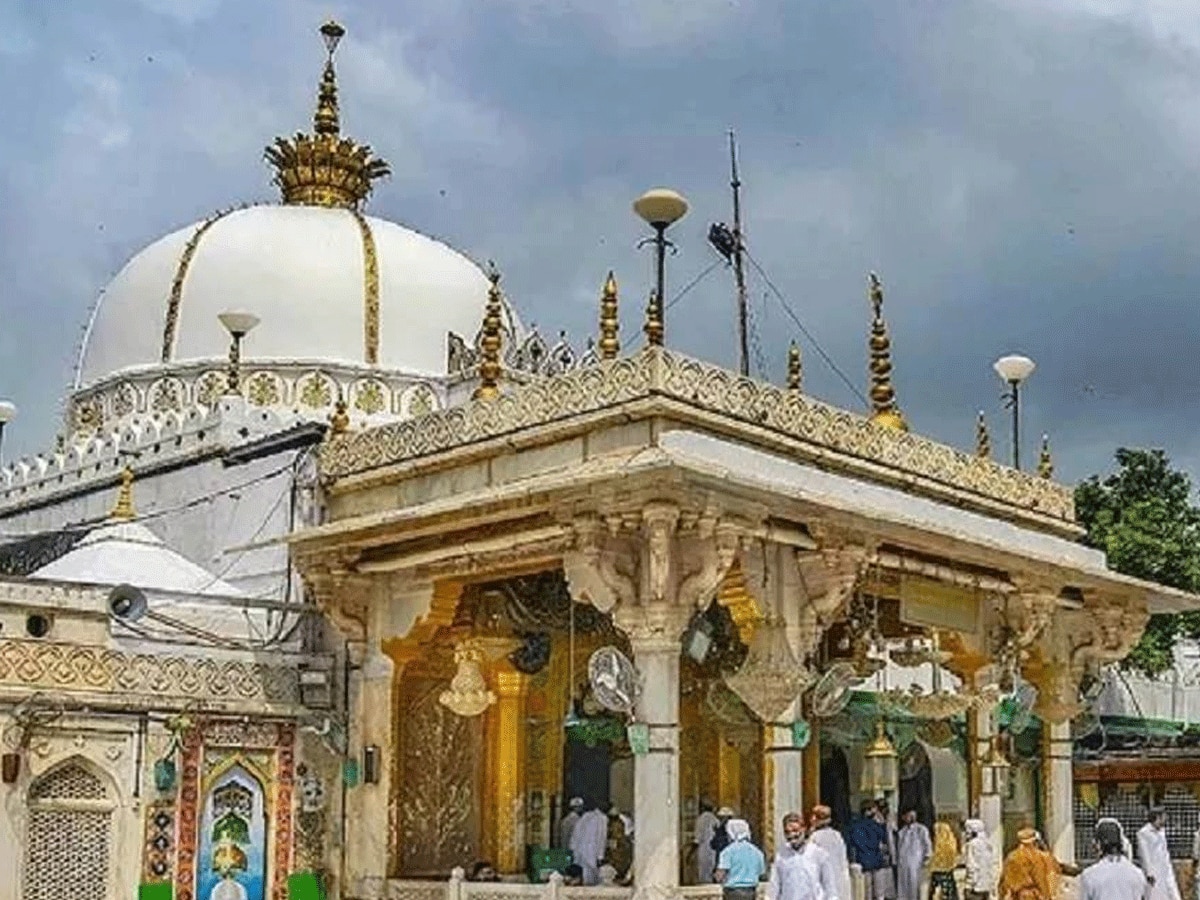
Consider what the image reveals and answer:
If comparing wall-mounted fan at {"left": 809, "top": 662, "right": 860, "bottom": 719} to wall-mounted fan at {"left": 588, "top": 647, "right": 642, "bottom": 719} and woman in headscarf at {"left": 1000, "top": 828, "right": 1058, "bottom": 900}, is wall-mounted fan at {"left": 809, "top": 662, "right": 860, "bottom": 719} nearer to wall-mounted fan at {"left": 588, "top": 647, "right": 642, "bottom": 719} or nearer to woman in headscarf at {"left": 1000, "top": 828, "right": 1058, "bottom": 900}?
woman in headscarf at {"left": 1000, "top": 828, "right": 1058, "bottom": 900}

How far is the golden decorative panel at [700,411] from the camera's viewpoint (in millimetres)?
13273

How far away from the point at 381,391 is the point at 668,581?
34.3 feet

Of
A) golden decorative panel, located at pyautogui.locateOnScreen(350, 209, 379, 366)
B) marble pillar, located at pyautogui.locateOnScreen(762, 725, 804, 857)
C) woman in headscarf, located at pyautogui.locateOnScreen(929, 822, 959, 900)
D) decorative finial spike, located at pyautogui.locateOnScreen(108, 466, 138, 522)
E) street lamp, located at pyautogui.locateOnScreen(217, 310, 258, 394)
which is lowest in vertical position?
woman in headscarf, located at pyautogui.locateOnScreen(929, 822, 959, 900)

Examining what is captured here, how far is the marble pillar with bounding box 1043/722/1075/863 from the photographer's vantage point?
17.3 m

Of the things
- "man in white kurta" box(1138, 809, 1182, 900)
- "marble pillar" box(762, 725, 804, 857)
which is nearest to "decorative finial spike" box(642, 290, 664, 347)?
"marble pillar" box(762, 725, 804, 857)

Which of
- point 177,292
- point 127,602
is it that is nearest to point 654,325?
point 127,602

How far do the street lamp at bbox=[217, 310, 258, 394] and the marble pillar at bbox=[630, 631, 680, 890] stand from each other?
9011 mm

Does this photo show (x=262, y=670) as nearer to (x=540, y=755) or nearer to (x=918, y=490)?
(x=540, y=755)

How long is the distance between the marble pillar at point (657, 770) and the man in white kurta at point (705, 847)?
4.49 meters

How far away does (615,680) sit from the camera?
1280 cm

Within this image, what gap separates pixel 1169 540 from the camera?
87.7ft

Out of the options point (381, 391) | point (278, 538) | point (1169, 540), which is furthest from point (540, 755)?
point (1169, 540)

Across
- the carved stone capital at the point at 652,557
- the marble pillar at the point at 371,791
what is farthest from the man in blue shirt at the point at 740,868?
the marble pillar at the point at 371,791

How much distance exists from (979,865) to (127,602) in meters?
7.76
